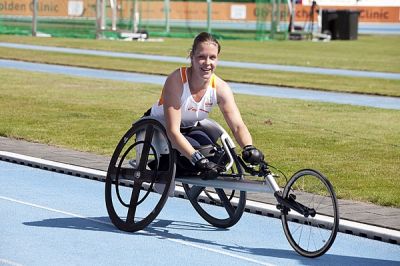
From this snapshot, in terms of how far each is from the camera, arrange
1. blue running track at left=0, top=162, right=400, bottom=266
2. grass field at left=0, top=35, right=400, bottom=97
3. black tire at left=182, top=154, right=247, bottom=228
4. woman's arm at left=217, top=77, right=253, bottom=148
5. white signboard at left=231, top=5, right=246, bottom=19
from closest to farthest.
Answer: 1. blue running track at left=0, top=162, right=400, bottom=266
2. woman's arm at left=217, top=77, right=253, bottom=148
3. black tire at left=182, top=154, right=247, bottom=228
4. grass field at left=0, top=35, right=400, bottom=97
5. white signboard at left=231, top=5, right=246, bottom=19

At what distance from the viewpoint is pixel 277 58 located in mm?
35062

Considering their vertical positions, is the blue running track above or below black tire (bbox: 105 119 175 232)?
below

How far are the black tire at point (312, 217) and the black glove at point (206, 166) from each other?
526 millimetres

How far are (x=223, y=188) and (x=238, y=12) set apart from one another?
5517 cm

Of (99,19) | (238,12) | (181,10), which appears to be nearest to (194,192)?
(99,19)

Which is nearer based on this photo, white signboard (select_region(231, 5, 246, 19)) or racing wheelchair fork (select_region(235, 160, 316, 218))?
racing wheelchair fork (select_region(235, 160, 316, 218))

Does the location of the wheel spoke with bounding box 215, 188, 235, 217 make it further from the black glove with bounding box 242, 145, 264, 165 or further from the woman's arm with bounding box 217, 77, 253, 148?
the black glove with bounding box 242, 145, 264, 165

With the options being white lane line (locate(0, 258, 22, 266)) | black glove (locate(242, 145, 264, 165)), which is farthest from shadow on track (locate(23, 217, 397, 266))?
white lane line (locate(0, 258, 22, 266))

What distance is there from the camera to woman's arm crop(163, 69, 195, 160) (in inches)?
332

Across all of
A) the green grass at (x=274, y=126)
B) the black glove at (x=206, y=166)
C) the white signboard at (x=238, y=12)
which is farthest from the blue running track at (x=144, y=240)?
the white signboard at (x=238, y=12)

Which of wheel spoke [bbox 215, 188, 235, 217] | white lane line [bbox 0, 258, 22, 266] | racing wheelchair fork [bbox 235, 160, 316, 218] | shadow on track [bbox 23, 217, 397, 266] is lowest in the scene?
shadow on track [bbox 23, 217, 397, 266]

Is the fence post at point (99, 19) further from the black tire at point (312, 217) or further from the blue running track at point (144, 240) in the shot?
the black tire at point (312, 217)

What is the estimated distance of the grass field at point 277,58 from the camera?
2556 centimetres

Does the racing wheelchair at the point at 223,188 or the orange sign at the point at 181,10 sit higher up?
the racing wheelchair at the point at 223,188
